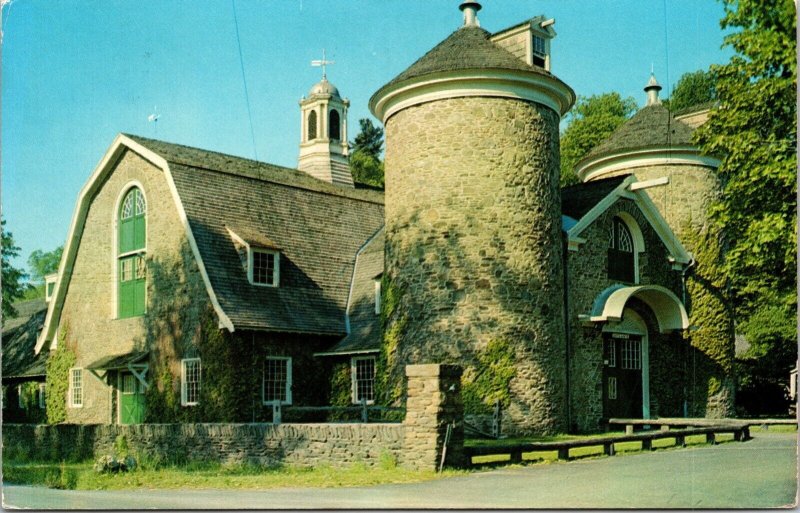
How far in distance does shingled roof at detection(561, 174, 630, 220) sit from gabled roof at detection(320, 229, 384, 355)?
18.7 feet

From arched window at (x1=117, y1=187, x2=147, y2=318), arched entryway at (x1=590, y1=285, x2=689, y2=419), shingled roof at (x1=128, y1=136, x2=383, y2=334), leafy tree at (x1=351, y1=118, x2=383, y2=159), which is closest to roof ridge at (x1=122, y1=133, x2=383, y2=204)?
shingled roof at (x1=128, y1=136, x2=383, y2=334)

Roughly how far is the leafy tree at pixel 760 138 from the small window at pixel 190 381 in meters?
13.7

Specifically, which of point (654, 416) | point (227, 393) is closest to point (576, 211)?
point (654, 416)

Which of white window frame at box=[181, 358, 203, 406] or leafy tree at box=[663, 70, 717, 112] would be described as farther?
leafy tree at box=[663, 70, 717, 112]

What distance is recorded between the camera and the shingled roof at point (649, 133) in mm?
29984

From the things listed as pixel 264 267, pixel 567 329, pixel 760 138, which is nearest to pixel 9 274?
pixel 264 267

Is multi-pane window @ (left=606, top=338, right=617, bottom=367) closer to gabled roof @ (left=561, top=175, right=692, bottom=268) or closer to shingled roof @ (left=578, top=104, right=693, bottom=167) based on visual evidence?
gabled roof @ (left=561, top=175, right=692, bottom=268)

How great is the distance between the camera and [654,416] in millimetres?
28281

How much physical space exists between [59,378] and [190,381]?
650cm

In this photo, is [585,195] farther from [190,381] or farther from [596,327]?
[190,381]

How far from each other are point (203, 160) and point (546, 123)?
11264mm

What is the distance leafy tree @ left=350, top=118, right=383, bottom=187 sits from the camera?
63.9 meters

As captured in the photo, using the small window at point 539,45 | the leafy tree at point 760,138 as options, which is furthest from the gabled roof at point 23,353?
the leafy tree at point 760,138

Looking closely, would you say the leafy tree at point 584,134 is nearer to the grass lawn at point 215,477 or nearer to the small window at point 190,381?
the small window at point 190,381
